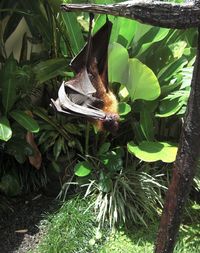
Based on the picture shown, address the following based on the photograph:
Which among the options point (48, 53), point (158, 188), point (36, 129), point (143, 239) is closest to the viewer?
point (36, 129)

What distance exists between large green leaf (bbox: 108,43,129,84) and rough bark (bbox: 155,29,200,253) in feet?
4.14

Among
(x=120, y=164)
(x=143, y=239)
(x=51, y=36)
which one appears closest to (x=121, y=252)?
(x=143, y=239)

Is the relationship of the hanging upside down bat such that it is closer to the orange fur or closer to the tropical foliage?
the orange fur

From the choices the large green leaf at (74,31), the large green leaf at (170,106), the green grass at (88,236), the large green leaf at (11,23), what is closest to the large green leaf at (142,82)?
the large green leaf at (170,106)

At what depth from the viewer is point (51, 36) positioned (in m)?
3.47

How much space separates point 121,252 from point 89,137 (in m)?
0.92

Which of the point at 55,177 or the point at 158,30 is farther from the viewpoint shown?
the point at 55,177

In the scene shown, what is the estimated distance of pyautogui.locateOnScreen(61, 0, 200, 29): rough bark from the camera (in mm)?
1411

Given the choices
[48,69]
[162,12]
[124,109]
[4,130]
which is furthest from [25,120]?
[162,12]

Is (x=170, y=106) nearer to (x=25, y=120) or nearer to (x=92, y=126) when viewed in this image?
(x=92, y=126)

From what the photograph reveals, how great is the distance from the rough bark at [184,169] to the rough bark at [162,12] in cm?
19

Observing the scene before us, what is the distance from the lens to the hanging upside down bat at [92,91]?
1.60m

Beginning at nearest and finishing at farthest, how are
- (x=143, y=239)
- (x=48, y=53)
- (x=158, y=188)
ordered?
(x=143, y=239), (x=158, y=188), (x=48, y=53)

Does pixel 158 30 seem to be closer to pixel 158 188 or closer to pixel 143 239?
pixel 158 188
